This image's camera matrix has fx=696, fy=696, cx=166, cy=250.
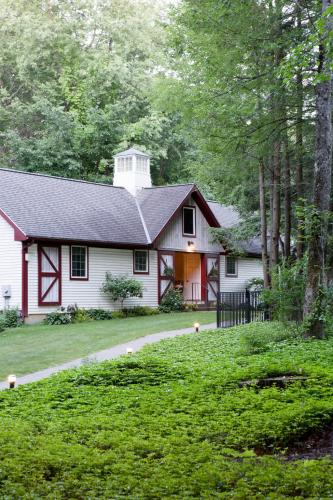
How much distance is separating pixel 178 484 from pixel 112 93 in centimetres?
3797

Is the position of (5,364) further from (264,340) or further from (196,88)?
(196,88)

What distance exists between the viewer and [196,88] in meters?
16.6

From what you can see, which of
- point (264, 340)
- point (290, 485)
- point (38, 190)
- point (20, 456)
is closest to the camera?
point (290, 485)

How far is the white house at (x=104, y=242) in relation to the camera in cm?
2328

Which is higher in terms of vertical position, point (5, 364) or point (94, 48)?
point (94, 48)

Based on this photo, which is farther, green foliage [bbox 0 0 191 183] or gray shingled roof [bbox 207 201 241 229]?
green foliage [bbox 0 0 191 183]

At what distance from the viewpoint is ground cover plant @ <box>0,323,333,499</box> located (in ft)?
16.0

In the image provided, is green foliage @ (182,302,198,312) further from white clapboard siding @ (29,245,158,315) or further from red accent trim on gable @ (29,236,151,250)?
red accent trim on gable @ (29,236,151,250)

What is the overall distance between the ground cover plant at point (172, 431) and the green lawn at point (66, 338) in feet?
11.3

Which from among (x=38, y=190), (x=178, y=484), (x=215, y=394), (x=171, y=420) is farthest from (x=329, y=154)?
(x=38, y=190)

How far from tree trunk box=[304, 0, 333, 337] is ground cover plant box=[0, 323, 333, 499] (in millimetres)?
2085

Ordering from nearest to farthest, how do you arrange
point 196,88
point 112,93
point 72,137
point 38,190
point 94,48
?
1. point 196,88
2. point 38,190
3. point 72,137
4. point 112,93
5. point 94,48

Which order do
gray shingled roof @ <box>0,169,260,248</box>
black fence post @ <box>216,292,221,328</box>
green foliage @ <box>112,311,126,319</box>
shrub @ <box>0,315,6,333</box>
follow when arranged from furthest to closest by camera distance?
1. green foliage @ <box>112,311,126,319</box>
2. gray shingled roof @ <box>0,169,260,248</box>
3. shrub @ <box>0,315,6,333</box>
4. black fence post @ <box>216,292,221,328</box>

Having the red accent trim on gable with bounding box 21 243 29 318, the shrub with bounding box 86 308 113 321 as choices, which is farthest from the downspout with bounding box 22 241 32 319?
the shrub with bounding box 86 308 113 321
